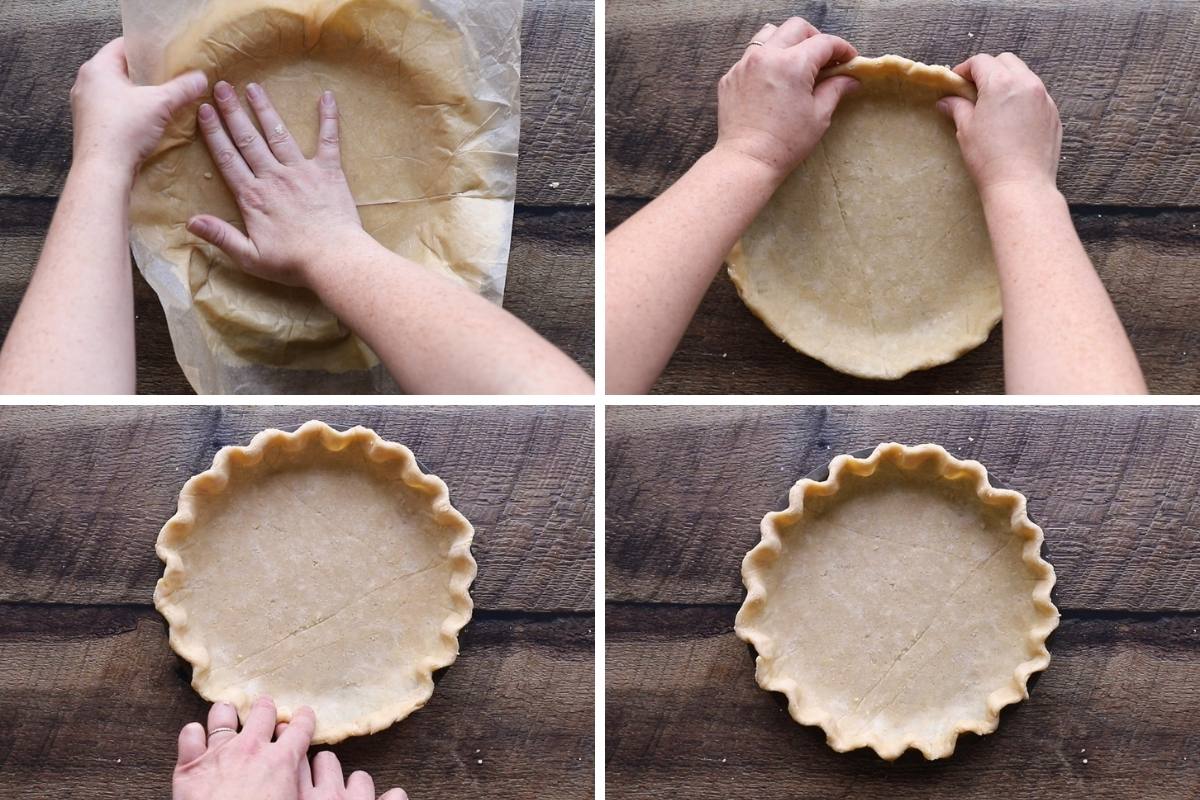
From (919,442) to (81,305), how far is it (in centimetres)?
108

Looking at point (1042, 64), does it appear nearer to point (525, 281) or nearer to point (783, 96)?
point (783, 96)

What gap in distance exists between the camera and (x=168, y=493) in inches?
50.1

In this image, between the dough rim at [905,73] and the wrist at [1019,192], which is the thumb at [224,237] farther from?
the wrist at [1019,192]

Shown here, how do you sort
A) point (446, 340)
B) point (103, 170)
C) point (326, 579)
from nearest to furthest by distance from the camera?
point (446, 340)
point (103, 170)
point (326, 579)

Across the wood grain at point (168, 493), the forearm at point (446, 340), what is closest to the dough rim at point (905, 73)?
the forearm at point (446, 340)

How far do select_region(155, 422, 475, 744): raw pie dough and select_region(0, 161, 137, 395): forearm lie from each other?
0.20 meters

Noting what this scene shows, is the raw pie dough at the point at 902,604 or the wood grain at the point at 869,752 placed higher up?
the raw pie dough at the point at 902,604

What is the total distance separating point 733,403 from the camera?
1.30 meters

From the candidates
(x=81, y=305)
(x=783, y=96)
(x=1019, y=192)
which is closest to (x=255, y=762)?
(x=81, y=305)

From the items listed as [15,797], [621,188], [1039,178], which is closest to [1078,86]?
[1039,178]

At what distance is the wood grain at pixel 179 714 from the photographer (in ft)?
4.17

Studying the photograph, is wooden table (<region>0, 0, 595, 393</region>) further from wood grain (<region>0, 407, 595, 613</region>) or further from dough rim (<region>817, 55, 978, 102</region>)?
dough rim (<region>817, 55, 978, 102</region>)

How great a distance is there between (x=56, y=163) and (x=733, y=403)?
1.01m

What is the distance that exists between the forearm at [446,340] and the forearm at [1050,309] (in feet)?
1.69
